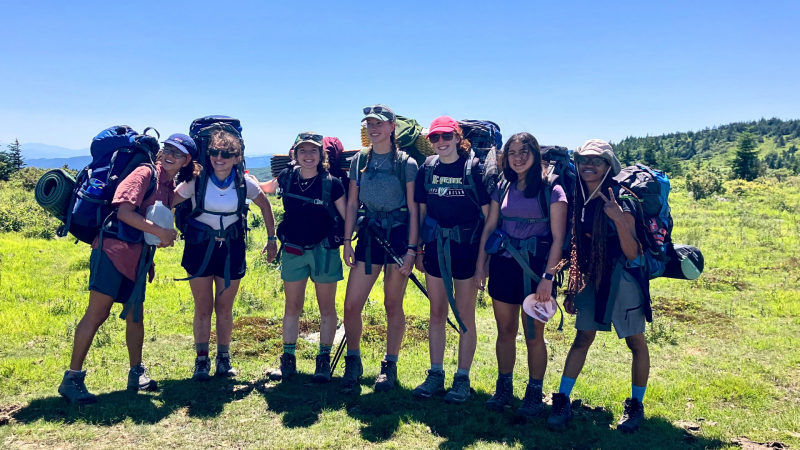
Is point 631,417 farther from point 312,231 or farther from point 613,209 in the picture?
point 312,231

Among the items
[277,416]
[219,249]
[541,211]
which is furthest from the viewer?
[219,249]

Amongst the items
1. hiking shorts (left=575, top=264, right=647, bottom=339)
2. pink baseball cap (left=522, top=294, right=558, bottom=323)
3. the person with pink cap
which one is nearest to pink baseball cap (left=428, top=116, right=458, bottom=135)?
the person with pink cap

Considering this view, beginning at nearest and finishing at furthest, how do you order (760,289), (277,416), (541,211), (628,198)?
1. (628,198)
2. (541,211)
3. (277,416)
4. (760,289)

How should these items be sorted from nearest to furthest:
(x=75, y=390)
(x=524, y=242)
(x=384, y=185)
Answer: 1. (x=524, y=242)
2. (x=75, y=390)
3. (x=384, y=185)

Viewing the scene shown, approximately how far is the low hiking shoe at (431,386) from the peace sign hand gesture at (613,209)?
2.58 meters

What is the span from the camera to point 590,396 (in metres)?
Result: 5.88

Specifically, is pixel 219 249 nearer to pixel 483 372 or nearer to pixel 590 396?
pixel 483 372

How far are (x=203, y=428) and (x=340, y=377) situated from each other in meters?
1.82

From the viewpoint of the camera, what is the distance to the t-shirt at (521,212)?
482cm

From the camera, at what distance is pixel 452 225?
17.2ft

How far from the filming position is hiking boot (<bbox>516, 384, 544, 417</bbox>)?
505cm

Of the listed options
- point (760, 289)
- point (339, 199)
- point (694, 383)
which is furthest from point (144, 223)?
point (760, 289)

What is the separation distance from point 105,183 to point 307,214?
202 centimetres

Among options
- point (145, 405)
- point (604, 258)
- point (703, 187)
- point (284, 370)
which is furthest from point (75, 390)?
point (703, 187)
